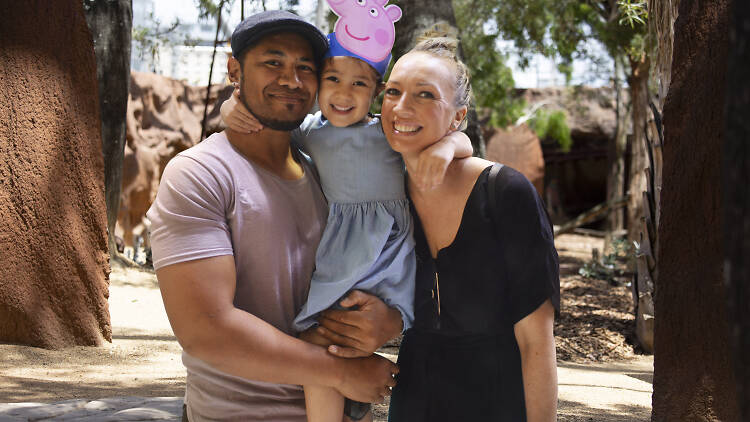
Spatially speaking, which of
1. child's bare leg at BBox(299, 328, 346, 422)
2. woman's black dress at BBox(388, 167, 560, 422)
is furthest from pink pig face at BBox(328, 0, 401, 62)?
child's bare leg at BBox(299, 328, 346, 422)

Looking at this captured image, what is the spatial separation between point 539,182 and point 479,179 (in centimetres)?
1684

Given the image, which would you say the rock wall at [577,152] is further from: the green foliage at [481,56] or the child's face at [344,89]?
the child's face at [344,89]

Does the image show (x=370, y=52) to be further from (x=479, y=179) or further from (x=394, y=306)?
(x=394, y=306)

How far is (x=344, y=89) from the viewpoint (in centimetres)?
207

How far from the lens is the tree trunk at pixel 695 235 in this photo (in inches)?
123

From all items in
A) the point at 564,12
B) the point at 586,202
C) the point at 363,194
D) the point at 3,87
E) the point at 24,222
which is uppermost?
the point at 564,12

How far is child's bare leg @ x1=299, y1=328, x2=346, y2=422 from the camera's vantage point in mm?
1813

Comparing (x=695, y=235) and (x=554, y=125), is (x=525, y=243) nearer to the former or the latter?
(x=695, y=235)

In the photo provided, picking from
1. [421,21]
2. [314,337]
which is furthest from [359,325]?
[421,21]

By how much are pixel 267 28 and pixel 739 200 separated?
1338 mm

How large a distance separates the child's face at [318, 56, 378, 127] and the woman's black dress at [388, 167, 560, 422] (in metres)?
0.36

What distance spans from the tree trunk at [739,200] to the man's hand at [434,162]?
3.31ft

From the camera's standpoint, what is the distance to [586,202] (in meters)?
23.0

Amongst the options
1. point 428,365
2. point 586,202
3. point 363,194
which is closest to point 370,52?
point 363,194
